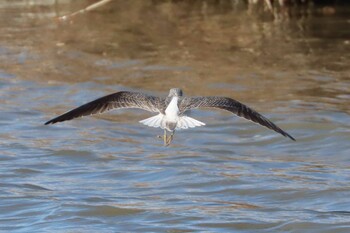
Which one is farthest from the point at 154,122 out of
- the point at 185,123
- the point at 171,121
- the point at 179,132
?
the point at 179,132

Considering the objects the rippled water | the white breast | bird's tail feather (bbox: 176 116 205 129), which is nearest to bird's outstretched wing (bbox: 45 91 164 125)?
the white breast

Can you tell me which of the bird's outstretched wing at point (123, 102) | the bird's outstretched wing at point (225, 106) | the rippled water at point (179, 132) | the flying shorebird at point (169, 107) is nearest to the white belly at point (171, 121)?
the flying shorebird at point (169, 107)

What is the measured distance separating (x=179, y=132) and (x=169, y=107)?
313cm

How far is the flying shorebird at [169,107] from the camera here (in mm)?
6902

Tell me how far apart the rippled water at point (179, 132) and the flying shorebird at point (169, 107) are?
0.97m

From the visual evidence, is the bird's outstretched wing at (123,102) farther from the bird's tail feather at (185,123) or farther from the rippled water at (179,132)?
the rippled water at (179,132)

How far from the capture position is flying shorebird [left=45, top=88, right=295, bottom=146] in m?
6.90

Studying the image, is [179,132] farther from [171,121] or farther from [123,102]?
[171,121]

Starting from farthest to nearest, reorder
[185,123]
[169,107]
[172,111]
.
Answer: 1. [169,107]
2. [172,111]
3. [185,123]

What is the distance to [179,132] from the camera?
33.5 ft

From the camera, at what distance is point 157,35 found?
549 inches

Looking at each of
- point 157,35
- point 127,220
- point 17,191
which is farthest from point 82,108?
point 157,35

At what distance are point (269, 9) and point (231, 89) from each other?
4.12 meters

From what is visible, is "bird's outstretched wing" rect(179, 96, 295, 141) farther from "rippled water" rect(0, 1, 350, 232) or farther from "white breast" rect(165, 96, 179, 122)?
"rippled water" rect(0, 1, 350, 232)
